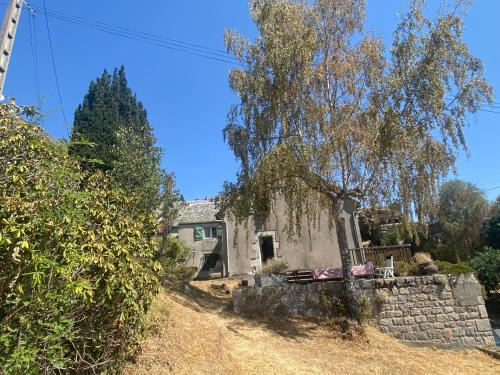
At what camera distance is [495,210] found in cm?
2936

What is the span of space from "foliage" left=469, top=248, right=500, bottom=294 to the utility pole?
2257 cm

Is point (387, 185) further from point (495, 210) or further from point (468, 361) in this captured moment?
point (495, 210)

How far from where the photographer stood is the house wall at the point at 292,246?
2016 centimetres

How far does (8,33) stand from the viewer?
6715 millimetres

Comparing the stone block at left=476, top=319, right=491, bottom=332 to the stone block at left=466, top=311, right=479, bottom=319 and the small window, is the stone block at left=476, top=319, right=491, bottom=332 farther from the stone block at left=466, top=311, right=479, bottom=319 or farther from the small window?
the small window

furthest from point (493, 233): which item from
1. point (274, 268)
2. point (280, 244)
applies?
point (274, 268)

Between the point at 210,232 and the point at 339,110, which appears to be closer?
the point at 339,110

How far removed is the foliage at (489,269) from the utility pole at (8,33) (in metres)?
22.6

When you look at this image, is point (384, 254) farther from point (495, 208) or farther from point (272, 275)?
point (495, 208)

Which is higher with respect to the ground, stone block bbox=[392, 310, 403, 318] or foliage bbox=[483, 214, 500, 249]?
foliage bbox=[483, 214, 500, 249]

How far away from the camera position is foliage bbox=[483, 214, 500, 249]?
86.7 feet

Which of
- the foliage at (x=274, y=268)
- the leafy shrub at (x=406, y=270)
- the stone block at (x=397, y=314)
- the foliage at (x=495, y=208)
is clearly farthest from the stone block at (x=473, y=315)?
the foliage at (x=495, y=208)

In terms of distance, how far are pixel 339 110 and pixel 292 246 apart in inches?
444

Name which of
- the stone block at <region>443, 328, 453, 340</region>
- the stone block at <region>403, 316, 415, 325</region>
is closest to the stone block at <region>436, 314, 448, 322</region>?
the stone block at <region>443, 328, 453, 340</region>
